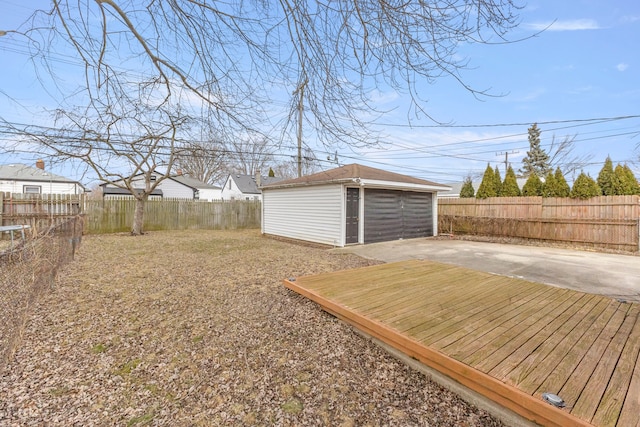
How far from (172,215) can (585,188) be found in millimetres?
16177

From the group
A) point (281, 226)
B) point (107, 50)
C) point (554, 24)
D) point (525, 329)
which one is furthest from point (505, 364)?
point (281, 226)

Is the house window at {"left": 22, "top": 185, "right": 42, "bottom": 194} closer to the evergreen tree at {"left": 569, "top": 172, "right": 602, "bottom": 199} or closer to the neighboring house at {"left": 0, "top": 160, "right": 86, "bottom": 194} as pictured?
the neighboring house at {"left": 0, "top": 160, "right": 86, "bottom": 194}

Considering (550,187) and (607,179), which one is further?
(550,187)

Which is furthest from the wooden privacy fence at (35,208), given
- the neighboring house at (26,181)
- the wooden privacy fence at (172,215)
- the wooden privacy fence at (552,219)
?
the wooden privacy fence at (552,219)

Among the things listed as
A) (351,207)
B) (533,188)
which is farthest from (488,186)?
(351,207)

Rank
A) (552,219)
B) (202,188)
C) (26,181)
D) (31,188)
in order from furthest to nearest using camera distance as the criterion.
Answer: (202,188), (31,188), (26,181), (552,219)

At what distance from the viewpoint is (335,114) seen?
8.38ft

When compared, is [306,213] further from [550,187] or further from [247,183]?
[247,183]

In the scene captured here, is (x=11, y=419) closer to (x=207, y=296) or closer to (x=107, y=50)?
(x=207, y=296)

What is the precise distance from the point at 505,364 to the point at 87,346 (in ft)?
11.4

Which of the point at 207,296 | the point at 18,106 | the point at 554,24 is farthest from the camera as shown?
the point at 207,296

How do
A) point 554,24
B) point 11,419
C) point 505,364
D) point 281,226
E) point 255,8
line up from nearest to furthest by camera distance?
point 11,419 < point 505,364 < point 554,24 < point 255,8 < point 281,226

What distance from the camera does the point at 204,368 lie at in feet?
7.75

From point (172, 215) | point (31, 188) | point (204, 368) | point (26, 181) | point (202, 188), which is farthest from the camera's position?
point (202, 188)
